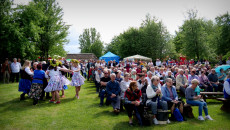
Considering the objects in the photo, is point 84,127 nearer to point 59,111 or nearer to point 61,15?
point 59,111

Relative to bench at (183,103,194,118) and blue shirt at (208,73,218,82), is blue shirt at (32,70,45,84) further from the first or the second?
blue shirt at (208,73,218,82)

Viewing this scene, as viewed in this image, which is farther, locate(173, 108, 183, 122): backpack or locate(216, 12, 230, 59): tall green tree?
locate(216, 12, 230, 59): tall green tree

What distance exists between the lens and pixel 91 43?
229 feet

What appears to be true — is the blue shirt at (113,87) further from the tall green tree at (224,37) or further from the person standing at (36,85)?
the tall green tree at (224,37)

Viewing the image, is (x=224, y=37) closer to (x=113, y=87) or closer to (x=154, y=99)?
(x=154, y=99)

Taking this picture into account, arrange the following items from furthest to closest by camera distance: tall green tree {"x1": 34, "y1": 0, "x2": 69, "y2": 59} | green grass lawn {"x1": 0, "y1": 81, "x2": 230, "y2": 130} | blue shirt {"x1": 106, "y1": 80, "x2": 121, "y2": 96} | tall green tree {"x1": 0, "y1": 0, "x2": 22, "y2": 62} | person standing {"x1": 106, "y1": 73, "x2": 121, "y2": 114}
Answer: tall green tree {"x1": 34, "y1": 0, "x2": 69, "y2": 59}
tall green tree {"x1": 0, "y1": 0, "x2": 22, "y2": 62}
blue shirt {"x1": 106, "y1": 80, "x2": 121, "y2": 96}
person standing {"x1": 106, "y1": 73, "x2": 121, "y2": 114}
green grass lawn {"x1": 0, "y1": 81, "x2": 230, "y2": 130}

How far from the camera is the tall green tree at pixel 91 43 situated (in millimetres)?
66406

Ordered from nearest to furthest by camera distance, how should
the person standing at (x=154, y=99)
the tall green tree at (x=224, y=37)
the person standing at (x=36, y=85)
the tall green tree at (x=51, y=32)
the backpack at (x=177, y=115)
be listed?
→ the person standing at (x=154, y=99) → the backpack at (x=177, y=115) → the person standing at (x=36, y=85) → the tall green tree at (x=51, y=32) → the tall green tree at (x=224, y=37)

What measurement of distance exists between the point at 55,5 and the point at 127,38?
17024 mm

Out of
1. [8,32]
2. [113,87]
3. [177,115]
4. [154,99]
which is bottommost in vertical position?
[177,115]

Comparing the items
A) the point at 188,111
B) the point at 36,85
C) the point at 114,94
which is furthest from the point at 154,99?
the point at 36,85

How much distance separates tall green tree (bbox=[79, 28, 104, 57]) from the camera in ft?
218

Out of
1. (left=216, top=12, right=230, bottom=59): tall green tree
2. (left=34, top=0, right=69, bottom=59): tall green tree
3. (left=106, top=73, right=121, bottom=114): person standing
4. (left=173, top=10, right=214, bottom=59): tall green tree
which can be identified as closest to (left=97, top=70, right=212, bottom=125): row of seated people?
(left=106, top=73, right=121, bottom=114): person standing

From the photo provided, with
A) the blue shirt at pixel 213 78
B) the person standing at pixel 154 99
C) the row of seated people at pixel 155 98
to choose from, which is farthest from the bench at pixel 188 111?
the blue shirt at pixel 213 78
